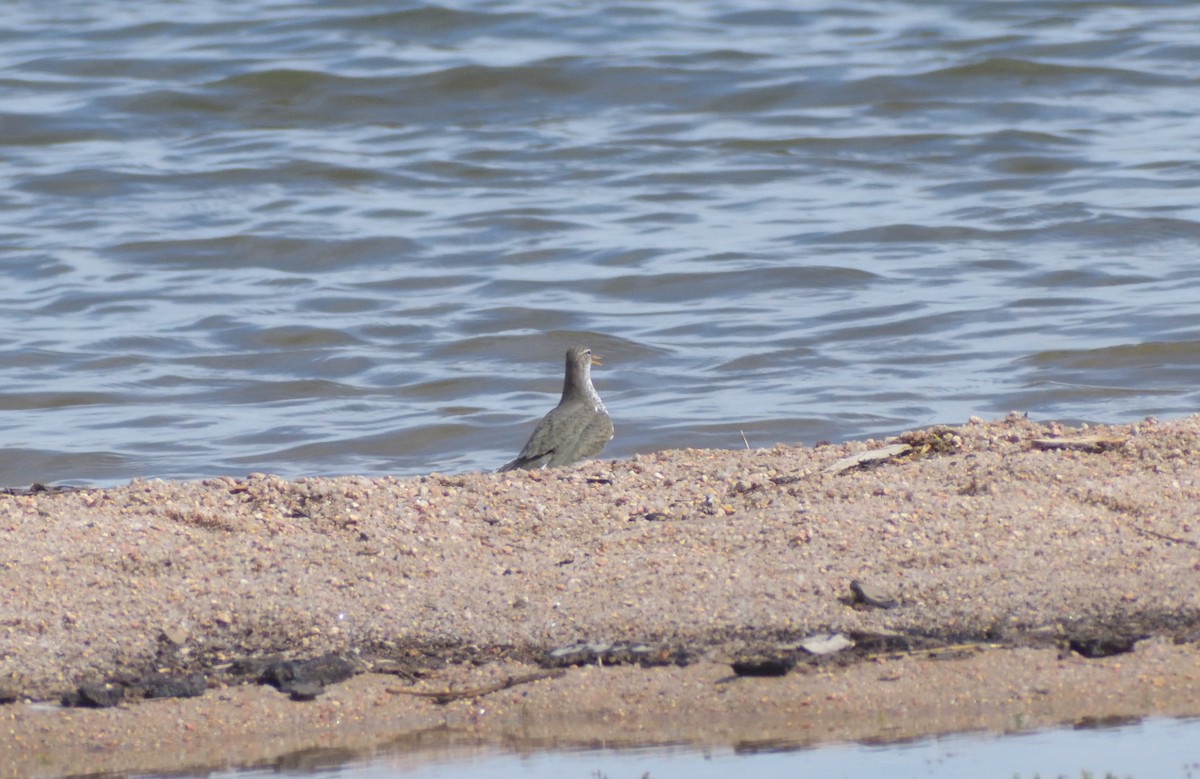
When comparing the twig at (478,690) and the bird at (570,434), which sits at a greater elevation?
the twig at (478,690)

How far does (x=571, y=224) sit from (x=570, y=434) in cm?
704

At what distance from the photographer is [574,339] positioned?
A: 1232cm

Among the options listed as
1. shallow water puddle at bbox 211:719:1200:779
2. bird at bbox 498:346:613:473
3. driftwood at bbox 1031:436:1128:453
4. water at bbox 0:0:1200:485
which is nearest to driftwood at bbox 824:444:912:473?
driftwood at bbox 1031:436:1128:453

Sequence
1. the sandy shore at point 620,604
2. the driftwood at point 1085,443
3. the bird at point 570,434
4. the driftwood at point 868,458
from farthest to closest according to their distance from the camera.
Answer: the bird at point 570,434 < the driftwood at point 868,458 < the driftwood at point 1085,443 < the sandy shore at point 620,604

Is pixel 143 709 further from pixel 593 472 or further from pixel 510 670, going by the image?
pixel 593 472

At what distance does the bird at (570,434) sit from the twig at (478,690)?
3.16 metres

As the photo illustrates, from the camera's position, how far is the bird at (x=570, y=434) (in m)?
8.55

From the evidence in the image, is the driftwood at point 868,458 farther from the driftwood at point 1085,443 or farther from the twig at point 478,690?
the twig at point 478,690

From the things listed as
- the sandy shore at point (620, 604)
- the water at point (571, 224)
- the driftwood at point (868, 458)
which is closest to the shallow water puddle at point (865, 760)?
Result: the sandy shore at point (620, 604)

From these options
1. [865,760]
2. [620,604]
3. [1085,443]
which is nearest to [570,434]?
[1085,443]

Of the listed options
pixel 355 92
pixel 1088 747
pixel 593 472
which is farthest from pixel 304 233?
pixel 1088 747

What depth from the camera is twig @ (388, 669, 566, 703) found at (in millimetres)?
4879

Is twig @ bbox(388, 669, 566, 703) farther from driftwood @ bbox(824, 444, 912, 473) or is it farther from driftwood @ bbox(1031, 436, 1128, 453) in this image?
driftwood @ bbox(1031, 436, 1128, 453)

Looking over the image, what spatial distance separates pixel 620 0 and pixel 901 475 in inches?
762
